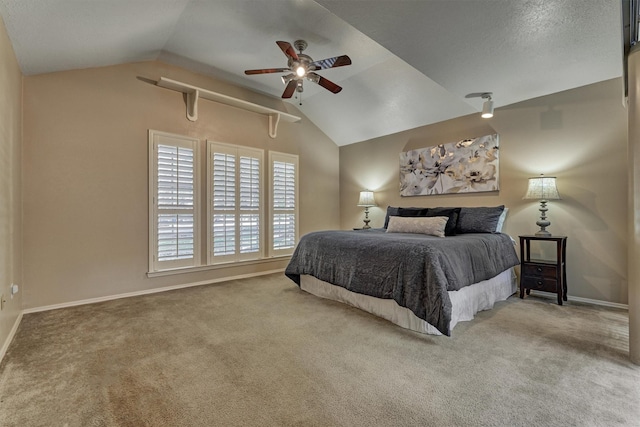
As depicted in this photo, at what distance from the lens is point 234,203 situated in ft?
14.8

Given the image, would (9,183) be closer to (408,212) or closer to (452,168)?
(408,212)

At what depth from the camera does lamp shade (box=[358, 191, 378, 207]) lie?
17.6ft

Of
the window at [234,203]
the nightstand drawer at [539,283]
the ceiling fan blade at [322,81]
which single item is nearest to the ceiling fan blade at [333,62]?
the ceiling fan blade at [322,81]

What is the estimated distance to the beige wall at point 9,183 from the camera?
2.23 m

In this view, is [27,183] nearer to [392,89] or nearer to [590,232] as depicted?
[392,89]

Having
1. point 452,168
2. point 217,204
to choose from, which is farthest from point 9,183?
point 452,168

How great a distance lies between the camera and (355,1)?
7.22 feet

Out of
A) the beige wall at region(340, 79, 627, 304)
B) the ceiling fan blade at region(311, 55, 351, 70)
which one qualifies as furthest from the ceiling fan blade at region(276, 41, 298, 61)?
the beige wall at region(340, 79, 627, 304)

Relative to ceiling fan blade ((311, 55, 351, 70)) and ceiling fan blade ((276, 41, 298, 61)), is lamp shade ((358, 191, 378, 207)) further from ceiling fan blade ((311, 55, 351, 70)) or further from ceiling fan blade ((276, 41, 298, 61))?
ceiling fan blade ((276, 41, 298, 61))

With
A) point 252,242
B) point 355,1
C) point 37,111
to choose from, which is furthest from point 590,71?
point 37,111

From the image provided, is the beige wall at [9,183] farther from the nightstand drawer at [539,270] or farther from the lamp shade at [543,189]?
the lamp shade at [543,189]

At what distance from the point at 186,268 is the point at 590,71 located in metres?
5.26

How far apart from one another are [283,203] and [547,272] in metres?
3.76

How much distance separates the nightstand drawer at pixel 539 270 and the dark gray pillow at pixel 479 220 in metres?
0.54
